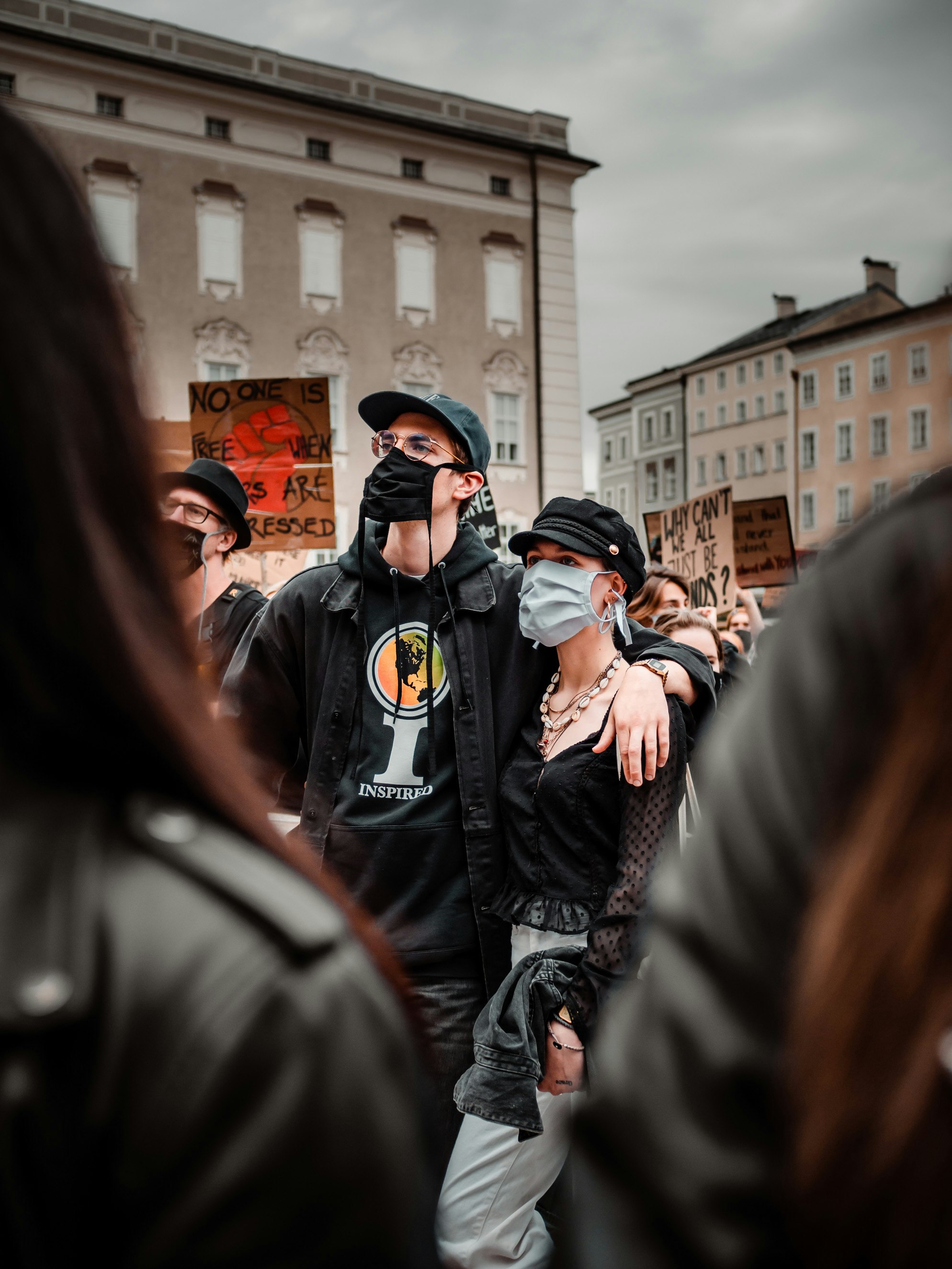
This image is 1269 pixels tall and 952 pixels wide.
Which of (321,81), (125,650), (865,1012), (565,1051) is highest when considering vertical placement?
(321,81)

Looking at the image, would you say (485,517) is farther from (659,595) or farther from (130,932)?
(130,932)

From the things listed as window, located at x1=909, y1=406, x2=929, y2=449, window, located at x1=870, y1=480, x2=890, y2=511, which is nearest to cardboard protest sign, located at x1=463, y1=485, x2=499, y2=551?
window, located at x1=870, y1=480, x2=890, y2=511

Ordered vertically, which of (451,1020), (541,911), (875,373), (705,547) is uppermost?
(875,373)

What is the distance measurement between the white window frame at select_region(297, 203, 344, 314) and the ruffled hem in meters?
27.6

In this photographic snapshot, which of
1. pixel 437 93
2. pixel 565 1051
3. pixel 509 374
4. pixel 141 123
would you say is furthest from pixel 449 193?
pixel 565 1051

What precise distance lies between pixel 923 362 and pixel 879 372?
248 cm

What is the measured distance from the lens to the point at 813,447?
6450 cm

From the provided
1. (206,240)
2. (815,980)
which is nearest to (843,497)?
(206,240)

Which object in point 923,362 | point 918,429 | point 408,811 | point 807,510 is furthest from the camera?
point 807,510

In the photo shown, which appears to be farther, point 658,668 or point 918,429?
point 918,429

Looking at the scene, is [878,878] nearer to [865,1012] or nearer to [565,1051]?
[865,1012]

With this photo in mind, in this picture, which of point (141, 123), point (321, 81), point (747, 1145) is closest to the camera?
point (747, 1145)

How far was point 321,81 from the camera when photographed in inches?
1182

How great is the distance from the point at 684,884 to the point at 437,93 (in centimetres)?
3383
